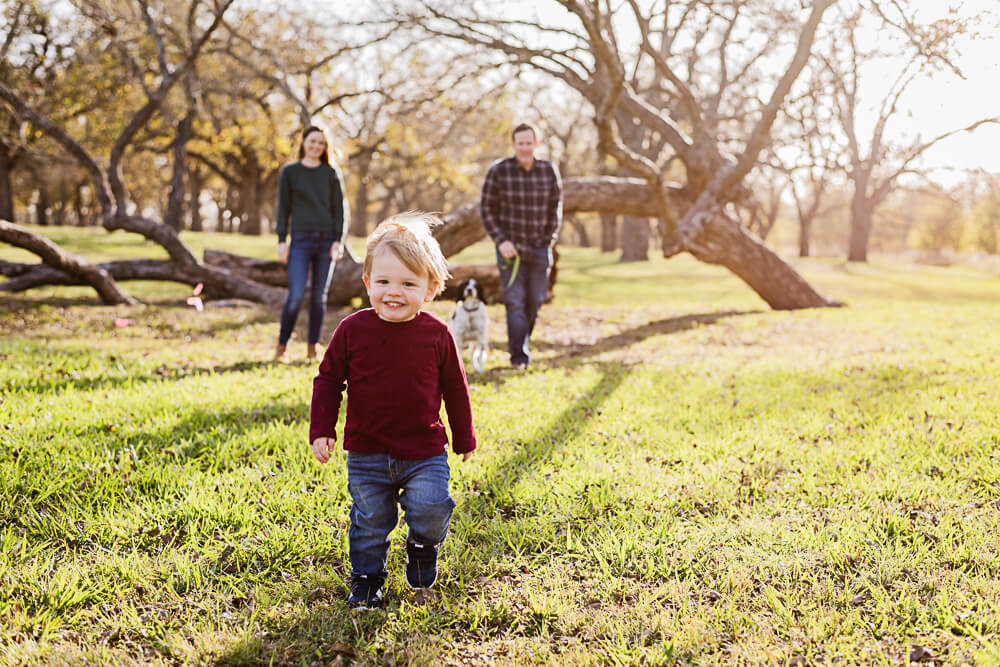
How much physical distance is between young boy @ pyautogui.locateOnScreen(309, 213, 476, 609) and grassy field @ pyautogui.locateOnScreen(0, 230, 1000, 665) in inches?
14.7

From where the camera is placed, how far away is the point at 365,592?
2834mm

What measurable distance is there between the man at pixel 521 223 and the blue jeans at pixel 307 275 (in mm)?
1825

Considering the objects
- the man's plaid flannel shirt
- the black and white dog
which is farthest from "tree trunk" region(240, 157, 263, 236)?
the black and white dog

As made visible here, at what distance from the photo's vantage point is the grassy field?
2635mm

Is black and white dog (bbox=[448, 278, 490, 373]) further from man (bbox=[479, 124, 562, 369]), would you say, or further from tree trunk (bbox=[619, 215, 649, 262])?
tree trunk (bbox=[619, 215, 649, 262])

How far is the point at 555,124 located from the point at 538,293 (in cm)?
3157

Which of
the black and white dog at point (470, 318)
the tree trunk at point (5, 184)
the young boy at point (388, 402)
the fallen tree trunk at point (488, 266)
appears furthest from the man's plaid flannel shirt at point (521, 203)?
the tree trunk at point (5, 184)

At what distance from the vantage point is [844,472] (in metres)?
4.22

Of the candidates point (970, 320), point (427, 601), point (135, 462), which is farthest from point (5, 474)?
point (970, 320)

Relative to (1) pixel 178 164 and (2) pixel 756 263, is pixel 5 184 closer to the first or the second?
(1) pixel 178 164

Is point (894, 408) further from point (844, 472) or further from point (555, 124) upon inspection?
point (555, 124)

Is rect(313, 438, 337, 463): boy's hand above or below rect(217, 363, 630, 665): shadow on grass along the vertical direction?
above

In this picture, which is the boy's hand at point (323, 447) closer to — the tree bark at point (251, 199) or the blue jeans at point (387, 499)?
the blue jeans at point (387, 499)

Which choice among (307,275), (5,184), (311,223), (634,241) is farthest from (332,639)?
(5,184)
